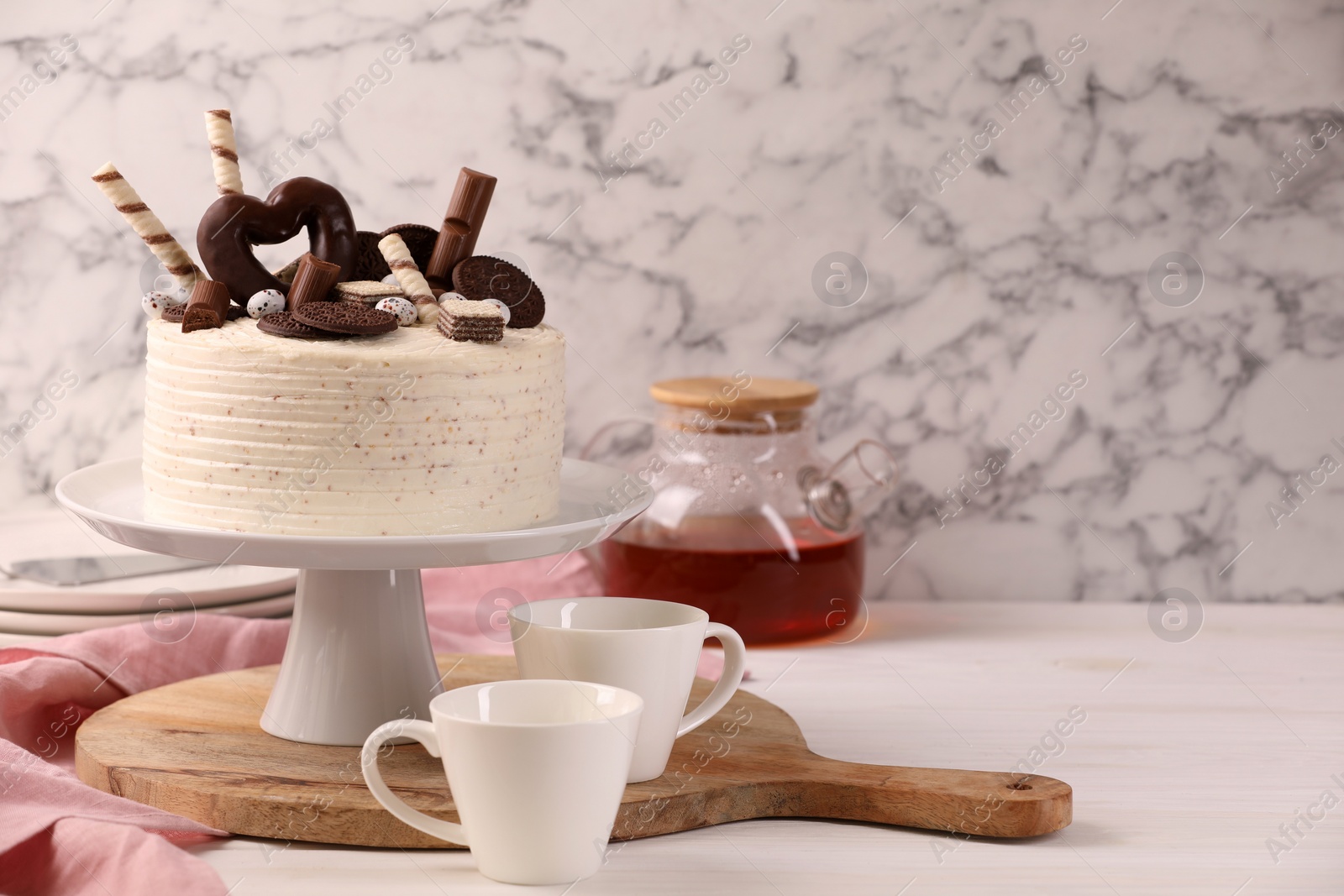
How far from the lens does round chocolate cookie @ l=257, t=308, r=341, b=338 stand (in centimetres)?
84

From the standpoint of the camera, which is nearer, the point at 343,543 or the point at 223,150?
the point at 343,543

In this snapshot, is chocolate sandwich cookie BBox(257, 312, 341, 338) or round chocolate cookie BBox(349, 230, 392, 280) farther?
round chocolate cookie BBox(349, 230, 392, 280)

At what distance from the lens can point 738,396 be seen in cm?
127

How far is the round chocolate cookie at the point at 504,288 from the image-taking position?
0.95 m

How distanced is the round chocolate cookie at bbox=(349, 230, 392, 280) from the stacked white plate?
0.37 m

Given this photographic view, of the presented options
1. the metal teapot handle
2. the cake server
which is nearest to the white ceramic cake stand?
the cake server

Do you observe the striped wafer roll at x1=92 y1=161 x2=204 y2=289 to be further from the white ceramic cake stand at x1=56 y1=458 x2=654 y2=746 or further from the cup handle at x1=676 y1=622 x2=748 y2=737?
the cup handle at x1=676 y1=622 x2=748 y2=737

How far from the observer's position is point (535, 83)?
1.38 metres

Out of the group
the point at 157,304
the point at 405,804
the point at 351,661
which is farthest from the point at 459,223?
the point at 405,804

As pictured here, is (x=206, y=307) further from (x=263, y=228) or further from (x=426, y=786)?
(x=426, y=786)

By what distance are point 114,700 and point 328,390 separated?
38cm

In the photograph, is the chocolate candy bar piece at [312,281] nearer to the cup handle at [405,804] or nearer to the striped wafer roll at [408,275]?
the striped wafer roll at [408,275]

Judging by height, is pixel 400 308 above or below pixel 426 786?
above

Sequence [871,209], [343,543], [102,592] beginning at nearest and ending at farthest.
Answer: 1. [343,543]
2. [102,592]
3. [871,209]
